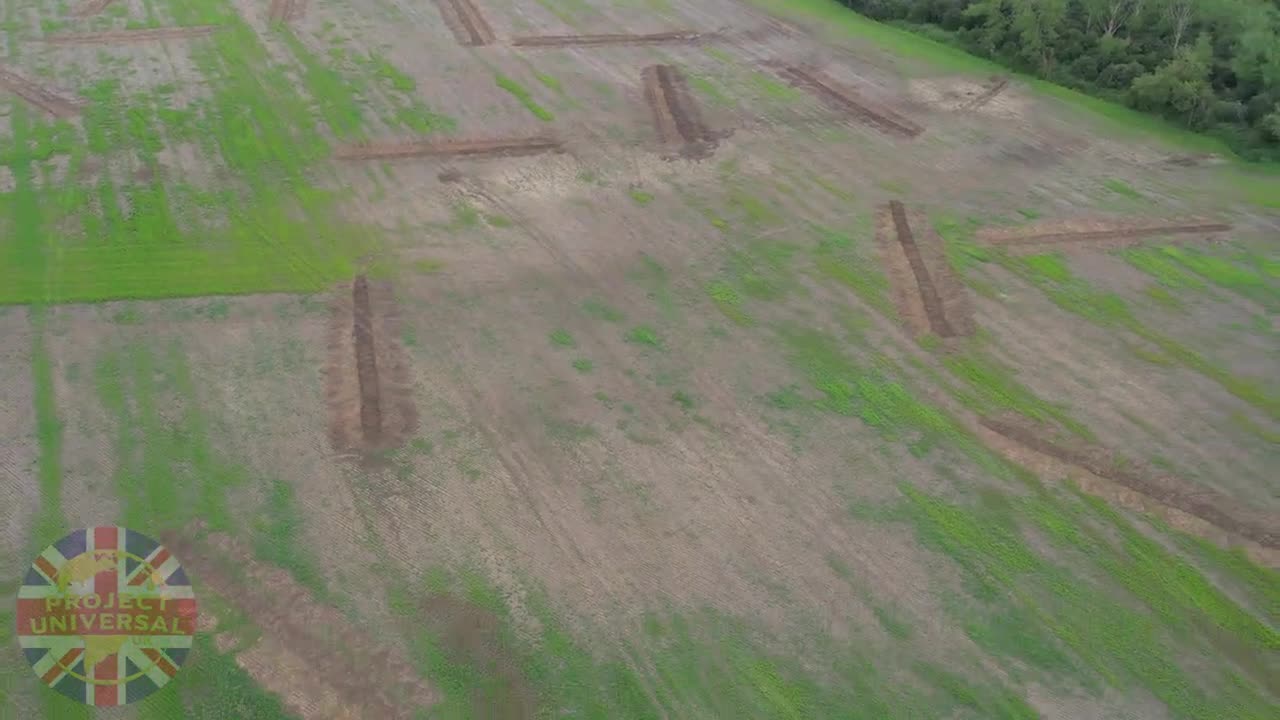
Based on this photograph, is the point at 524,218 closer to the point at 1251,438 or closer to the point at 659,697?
the point at 659,697

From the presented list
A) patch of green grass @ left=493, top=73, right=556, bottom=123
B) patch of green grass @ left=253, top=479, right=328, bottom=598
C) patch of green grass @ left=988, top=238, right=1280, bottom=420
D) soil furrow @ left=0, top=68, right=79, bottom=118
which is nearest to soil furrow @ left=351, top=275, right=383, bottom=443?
patch of green grass @ left=253, top=479, right=328, bottom=598

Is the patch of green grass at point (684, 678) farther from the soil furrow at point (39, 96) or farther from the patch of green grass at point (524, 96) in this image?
the soil furrow at point (39, 96)

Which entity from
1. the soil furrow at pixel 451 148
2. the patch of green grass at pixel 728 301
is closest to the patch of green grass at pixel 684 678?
the patch of green grass at pixel 728 301

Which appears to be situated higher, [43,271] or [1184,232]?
[1184,232]

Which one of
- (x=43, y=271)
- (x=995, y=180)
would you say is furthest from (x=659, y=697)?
(x=995, y=180)

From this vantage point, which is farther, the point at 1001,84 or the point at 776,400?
the point at 1001,84

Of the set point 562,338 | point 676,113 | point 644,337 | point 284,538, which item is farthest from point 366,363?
point 676,113
